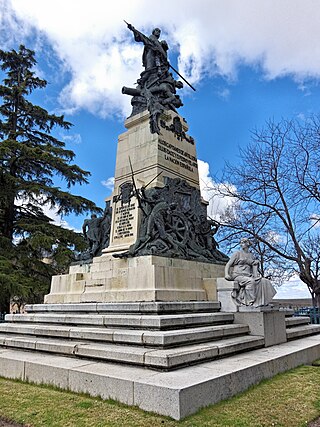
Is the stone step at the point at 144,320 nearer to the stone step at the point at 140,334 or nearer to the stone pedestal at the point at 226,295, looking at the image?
the stone step at the point at 140,334

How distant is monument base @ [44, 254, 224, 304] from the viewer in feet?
25.4

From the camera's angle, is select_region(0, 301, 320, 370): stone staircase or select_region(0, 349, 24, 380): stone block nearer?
select_region(0, 301, 320, 370): stone staircase

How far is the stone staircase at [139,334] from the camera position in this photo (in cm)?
532

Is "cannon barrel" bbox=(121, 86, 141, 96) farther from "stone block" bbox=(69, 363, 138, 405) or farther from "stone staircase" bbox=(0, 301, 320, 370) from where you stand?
"stone block" bbox=(69, 363, 138, 405)

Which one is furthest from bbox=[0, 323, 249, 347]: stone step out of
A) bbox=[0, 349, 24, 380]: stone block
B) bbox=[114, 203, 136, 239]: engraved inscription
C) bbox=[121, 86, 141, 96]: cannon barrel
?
bbox=[121, 86, 141, 96]: cannon barrel

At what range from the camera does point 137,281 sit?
8008mm

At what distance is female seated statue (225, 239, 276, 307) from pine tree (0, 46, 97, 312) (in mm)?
9889

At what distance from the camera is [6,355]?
6711 millimetres

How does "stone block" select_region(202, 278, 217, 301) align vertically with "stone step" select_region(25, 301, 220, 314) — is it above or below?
above

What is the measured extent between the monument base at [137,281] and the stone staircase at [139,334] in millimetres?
526

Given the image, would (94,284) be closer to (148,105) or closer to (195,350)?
(195,350)

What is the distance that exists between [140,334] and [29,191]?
47.2ft

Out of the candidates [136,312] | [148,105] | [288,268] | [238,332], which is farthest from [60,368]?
[288,268]

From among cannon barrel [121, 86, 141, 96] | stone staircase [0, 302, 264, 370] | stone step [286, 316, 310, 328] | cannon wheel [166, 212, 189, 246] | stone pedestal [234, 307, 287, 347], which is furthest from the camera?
cannon barrel [121, 86, 141, 96]
